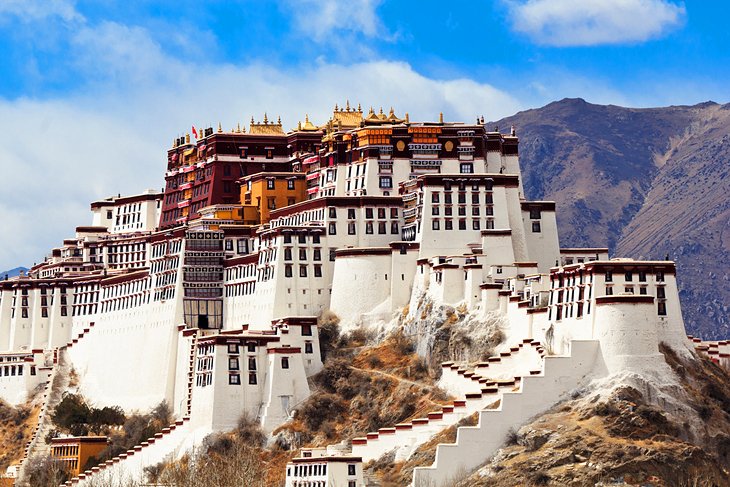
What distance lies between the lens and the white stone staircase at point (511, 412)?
11238 centimetres

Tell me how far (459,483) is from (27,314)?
64.6m

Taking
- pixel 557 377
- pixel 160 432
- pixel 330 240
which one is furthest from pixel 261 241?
Answer: pixel 557 377

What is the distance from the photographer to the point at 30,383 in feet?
520

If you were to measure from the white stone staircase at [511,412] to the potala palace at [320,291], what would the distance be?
0.10m

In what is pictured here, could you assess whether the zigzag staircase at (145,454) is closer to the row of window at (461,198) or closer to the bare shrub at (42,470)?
the bare shrub at (42,470)

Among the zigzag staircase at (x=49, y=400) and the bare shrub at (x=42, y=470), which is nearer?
the bare shrub at (x=42, y=470)

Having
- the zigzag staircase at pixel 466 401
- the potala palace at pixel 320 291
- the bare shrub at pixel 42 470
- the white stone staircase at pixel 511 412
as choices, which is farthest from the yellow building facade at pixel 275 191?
the white stone staircase at pixel 511 412

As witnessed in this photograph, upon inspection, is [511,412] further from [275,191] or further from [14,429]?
[14,429]

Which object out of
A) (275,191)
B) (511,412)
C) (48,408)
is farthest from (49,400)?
(511,412)

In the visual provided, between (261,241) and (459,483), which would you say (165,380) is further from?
(459,483)

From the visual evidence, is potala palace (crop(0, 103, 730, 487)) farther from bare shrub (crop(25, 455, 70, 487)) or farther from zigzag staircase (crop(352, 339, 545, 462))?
bare shrub (crop(25, 455, 70, 487))

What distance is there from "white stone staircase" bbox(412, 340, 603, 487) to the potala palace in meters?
0.10

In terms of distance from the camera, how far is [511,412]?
114 metres

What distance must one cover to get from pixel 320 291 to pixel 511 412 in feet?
100
